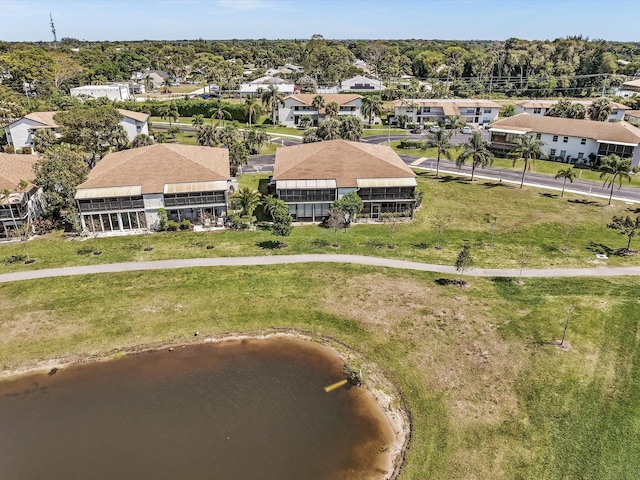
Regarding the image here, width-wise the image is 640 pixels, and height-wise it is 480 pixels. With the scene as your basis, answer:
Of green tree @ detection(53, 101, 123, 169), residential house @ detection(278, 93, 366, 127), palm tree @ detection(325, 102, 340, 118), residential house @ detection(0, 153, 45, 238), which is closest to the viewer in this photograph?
residential house @ detection(0, 153, 45, 238)

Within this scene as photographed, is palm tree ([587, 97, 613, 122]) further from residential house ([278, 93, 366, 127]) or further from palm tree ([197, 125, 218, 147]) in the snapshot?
palm tree ([197, 125, 218, 147])

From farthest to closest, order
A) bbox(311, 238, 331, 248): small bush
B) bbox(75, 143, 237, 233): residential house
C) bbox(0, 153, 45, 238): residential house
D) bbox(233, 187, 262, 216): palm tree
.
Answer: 1. bbox(233, 187, 262, 216): palm tree
2. bbox(75, 143, 237, 233): residential house
3. bbox(0, 153, 45, 238): residential house
4. bbox(311, 238, 331, 248): small bush

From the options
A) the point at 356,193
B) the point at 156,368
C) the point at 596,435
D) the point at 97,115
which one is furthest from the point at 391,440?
the point at 97,115

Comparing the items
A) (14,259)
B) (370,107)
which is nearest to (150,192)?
(14,259)

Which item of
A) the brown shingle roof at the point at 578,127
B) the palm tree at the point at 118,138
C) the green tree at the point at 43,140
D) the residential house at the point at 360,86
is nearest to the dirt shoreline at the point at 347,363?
the palm tree at the point at 118,138

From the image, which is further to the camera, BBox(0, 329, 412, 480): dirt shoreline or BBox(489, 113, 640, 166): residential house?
BBox(489, 113, 640, 166): residential house

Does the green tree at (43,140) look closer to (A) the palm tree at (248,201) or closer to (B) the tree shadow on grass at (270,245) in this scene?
(A) the palm tree at (248,201)

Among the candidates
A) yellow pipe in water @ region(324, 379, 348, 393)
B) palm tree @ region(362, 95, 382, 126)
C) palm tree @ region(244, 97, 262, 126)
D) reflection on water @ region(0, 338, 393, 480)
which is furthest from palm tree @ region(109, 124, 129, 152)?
yellow pipe in water @ region(324, 379, 348, 393)
